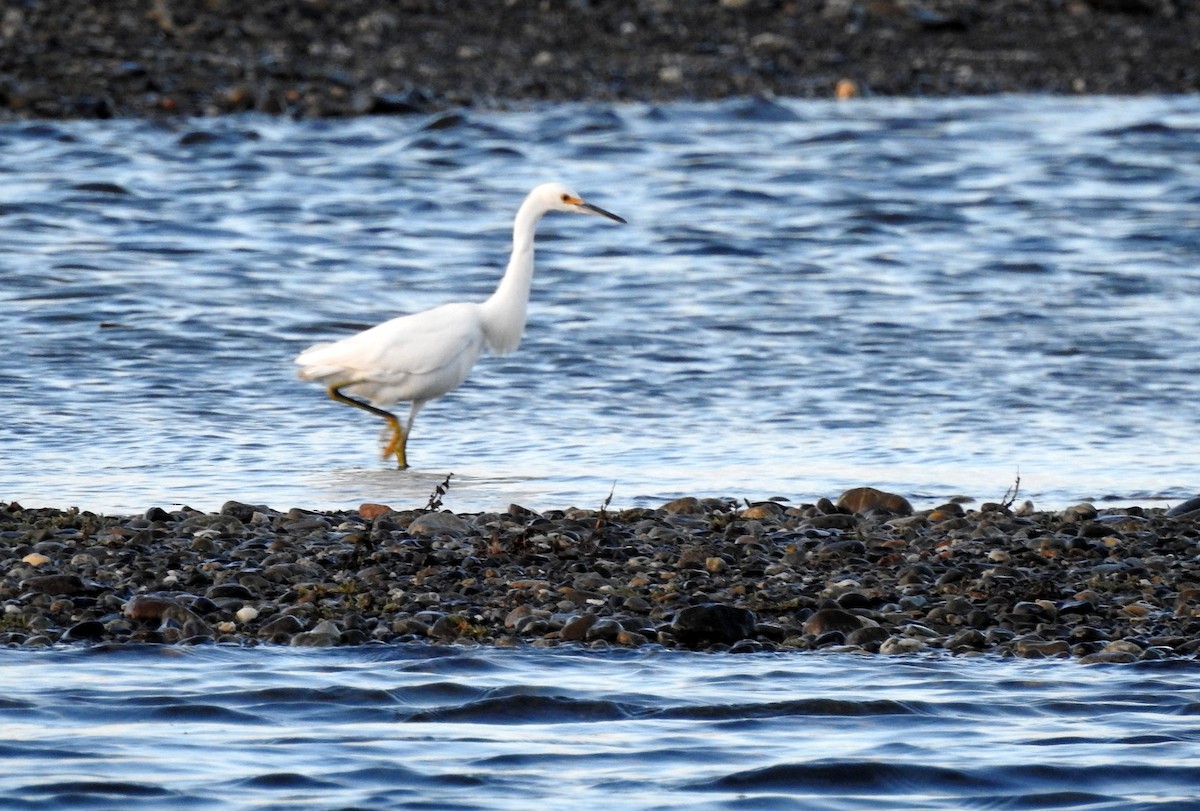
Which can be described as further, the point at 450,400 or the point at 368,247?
the point at 368,247

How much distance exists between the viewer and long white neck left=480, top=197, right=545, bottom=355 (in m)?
11.6

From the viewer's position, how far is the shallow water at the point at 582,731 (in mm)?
5363

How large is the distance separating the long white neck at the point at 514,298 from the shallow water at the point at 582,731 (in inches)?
201

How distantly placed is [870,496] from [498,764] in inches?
146

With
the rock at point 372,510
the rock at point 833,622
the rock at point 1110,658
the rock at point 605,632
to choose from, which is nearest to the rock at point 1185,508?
the rock at point 1110,658

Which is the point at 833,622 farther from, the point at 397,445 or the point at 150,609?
the point at 397,445

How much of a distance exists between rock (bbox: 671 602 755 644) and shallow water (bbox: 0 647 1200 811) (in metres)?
0.15

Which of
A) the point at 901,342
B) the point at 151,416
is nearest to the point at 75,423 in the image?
the point at 151,416

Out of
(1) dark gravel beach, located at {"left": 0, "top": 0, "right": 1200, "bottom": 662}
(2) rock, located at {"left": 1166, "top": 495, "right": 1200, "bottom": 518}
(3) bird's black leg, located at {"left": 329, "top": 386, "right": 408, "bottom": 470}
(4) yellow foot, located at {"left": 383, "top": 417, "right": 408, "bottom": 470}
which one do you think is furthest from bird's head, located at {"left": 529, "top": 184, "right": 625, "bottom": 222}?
(2) rock, located at {"left": 1166, "top": 495, "right": 1200, "bottom": 518}

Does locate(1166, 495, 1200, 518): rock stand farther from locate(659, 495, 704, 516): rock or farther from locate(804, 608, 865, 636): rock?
locate(804, 608, 865, 636): rock

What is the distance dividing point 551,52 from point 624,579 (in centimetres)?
1571

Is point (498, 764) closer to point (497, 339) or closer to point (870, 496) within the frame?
point (870, 496)

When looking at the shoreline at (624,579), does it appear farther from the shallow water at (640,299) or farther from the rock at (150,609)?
the shallow water at (640,299)

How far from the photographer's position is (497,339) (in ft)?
38.2
